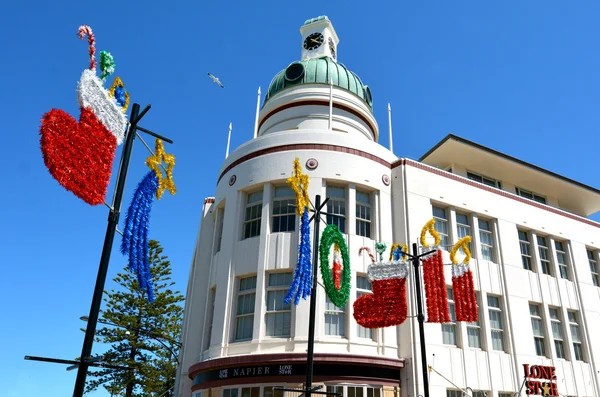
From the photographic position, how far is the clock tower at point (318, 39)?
111 feet

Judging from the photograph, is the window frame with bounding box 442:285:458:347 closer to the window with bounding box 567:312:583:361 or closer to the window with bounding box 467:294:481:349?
the window with bounding box 467:294:481:349

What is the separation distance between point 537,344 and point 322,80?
1841 cm

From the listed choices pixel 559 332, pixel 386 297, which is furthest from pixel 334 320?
pixel 559 332

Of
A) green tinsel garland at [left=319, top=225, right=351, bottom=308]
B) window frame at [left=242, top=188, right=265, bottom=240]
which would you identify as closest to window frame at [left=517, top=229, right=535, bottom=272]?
green tinsel garland at [left=319, top=225, right=351, bottom=308]

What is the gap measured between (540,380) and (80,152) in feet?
76.9

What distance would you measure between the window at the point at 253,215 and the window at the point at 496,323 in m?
12.3

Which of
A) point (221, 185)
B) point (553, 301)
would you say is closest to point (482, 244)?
point (553, 301)

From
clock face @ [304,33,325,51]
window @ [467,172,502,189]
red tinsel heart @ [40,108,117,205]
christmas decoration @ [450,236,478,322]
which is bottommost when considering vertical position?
red tinsel heart @ [40,108,117,205]

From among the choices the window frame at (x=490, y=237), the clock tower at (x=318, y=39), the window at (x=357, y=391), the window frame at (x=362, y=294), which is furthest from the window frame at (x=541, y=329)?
the clock tower at (x=318, y=39)

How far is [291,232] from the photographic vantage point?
71.9 ft

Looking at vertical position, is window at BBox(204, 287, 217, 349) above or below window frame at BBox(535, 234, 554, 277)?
below

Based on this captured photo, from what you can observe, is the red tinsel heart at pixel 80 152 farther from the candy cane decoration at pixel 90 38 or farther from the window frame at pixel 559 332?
the window frame at pixel 559 332

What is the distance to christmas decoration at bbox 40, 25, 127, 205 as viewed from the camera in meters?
9.18

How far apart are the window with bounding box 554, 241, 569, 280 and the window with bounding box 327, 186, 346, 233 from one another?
15.1 metres
